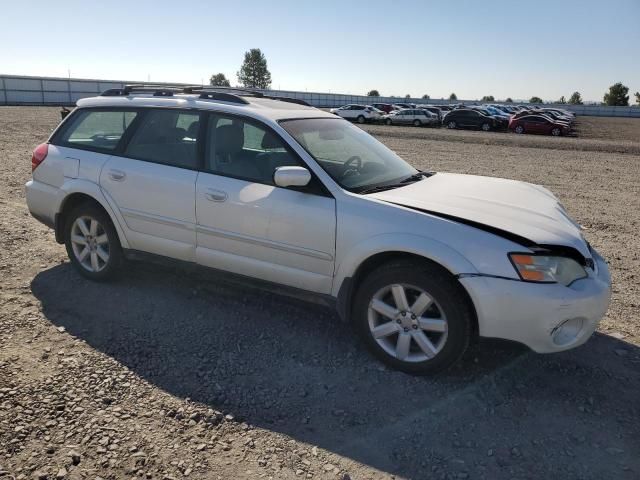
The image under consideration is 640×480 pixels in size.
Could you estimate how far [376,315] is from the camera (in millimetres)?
3633

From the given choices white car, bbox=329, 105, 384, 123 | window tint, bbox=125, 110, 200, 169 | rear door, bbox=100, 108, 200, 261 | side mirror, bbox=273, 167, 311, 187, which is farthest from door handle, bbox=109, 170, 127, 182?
white car, bbox=329, 105, 384, 123

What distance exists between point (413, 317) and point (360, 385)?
0.56 m

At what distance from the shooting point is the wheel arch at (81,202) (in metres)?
4.66

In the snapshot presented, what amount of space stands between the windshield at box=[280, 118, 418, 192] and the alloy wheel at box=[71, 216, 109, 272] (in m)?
2.05

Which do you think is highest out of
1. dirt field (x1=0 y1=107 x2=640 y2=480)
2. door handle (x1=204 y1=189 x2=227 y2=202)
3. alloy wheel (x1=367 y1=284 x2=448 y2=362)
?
door handle (x1=204 y1=189 x2=227 y2=202)

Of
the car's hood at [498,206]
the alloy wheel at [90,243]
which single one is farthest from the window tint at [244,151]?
the alloy wheel at [90,243]

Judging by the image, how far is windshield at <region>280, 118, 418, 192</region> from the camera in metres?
3.94

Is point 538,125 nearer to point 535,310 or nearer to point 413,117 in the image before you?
point 413,117

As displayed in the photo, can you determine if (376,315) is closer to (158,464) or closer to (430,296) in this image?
(430,296)

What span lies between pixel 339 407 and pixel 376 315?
0.70m

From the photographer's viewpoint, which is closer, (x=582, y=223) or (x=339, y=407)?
(x=339, y=407)

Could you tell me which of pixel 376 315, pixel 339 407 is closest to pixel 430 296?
pixel 376 315

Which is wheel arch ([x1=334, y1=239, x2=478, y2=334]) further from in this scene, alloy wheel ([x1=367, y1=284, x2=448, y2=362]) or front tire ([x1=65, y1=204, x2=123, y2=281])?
front tire ([x1=65, y1=204, x2=123, y2=281])

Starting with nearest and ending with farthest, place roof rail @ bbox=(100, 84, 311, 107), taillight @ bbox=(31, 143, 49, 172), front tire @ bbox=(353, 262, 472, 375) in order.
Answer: front tire @ bbox=(353, 262, 472, 375)
roof rail @ bbox=(100, 84, 311, 107)
taillight @ bbox=(31, 143, 49, 172)
